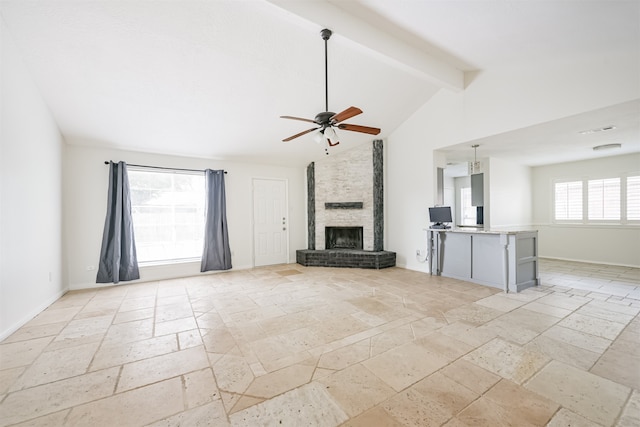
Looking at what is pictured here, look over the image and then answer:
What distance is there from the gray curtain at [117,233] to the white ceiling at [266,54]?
62 centimetres

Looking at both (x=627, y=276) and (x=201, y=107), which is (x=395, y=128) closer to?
(x=201, y=107)

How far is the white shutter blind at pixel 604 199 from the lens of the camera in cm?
568

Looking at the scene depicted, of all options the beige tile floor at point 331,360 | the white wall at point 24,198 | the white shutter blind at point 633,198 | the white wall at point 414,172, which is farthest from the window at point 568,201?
the white wall at point 24,198

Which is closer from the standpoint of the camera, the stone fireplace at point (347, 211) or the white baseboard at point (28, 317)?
the white baseboard at point (28, 317)

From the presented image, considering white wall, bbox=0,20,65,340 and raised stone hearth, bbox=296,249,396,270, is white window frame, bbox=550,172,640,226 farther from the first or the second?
white wall, bbox=0,20,65,340

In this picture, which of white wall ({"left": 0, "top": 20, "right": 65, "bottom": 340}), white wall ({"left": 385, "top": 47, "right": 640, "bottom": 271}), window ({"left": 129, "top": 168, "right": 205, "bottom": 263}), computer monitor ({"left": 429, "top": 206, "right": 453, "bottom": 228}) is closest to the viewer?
white wall ({"left": 0, "top": 20, "right": 65, "bottom": 340})

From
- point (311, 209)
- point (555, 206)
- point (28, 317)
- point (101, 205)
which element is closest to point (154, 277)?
point (101, 205)

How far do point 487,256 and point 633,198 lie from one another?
161 inches

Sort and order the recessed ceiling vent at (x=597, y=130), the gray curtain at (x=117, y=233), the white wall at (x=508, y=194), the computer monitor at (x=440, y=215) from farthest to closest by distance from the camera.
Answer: the white wall at (x=508, y=194), the computer monitor at (x=440, y=215), the gray curtain at (x=117, y=233), the recessed ceiling vent at (x=597, y=130)

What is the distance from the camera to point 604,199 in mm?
5844

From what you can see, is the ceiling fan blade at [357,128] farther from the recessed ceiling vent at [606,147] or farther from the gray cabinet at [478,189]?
the recessed ceiling vent at [606,147]

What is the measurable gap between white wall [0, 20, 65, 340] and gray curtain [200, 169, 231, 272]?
2.21 meters

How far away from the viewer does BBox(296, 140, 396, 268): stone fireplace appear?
591cm

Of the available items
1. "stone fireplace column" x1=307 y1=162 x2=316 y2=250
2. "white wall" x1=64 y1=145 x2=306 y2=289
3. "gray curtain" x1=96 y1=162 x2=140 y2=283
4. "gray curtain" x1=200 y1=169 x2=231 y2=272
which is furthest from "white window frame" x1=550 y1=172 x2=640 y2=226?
"gray curtain" x1=96 y1=162 x2=140 y2=283
